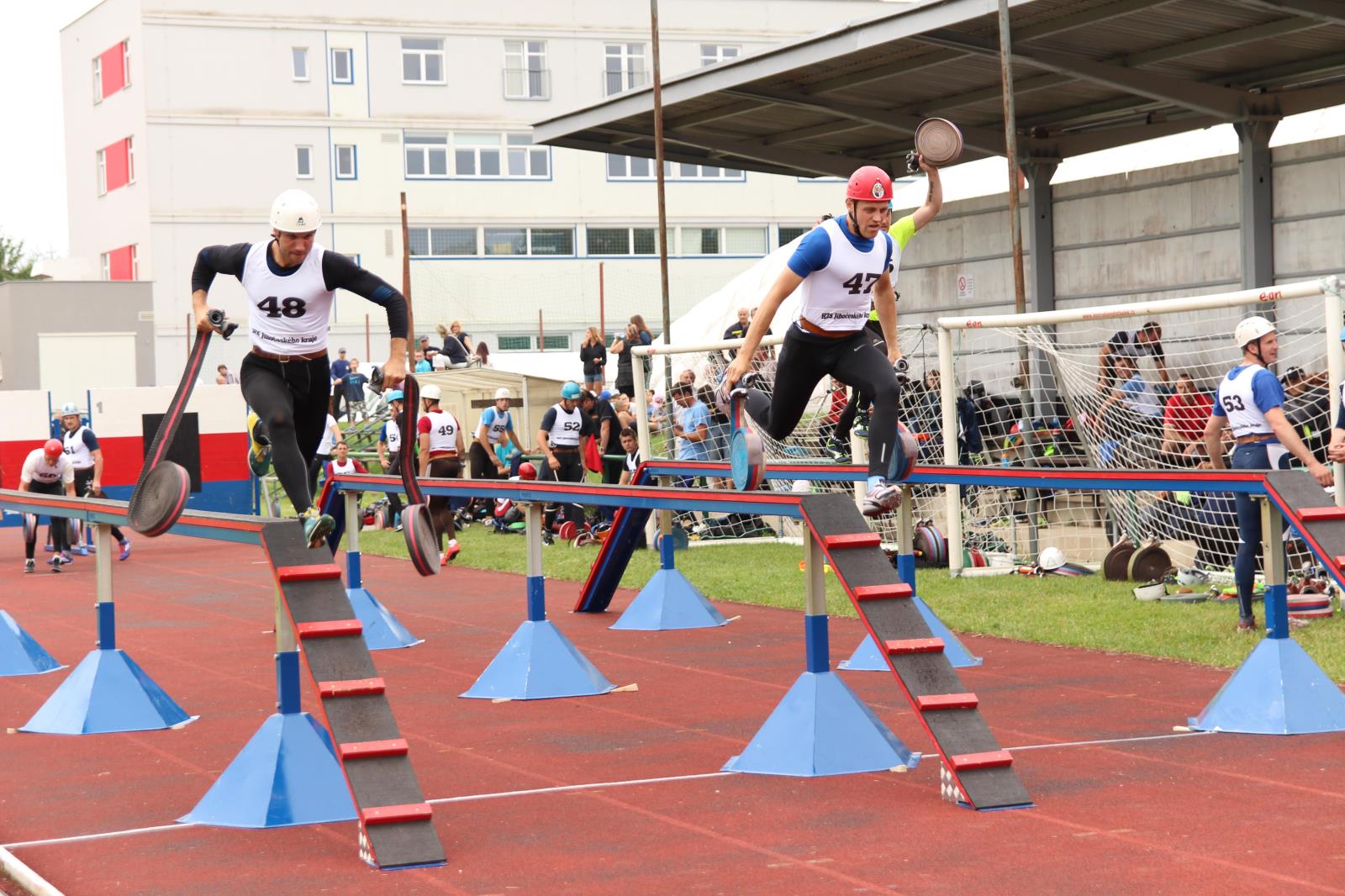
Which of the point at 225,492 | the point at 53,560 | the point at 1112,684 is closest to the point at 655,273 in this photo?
the point at 225,492

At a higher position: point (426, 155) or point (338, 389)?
point (426, 155)

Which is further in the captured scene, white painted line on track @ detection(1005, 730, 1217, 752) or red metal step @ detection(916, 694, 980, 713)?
white painted line on track @ detection(1005, 730, 1217, 752)

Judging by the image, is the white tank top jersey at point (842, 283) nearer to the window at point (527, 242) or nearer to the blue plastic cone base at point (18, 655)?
the blue plastic cone base at point (18, 655)

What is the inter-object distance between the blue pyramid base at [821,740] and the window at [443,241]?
4344 centimetres

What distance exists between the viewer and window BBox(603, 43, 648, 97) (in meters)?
52.4

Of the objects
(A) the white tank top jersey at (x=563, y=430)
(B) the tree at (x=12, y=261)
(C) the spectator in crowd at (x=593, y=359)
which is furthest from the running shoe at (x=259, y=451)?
(B) the tree at (x=12, y=261)

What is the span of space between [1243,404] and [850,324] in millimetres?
3598

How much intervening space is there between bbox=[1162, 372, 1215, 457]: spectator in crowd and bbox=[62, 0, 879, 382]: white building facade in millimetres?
35002

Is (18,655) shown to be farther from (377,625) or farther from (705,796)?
(705,796)

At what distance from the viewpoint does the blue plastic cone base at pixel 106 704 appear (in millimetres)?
9961

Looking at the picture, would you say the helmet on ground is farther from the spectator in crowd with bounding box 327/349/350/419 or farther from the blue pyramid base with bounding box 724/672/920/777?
the spectator in crowd with bounding box 327/349/350/419

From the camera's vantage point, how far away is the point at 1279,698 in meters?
8.77

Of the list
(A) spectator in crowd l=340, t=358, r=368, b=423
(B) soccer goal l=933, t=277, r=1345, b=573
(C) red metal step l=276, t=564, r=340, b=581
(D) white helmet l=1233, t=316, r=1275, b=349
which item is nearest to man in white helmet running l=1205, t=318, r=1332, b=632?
(D) white helmet l=1233, t=316, r=1275, b=349

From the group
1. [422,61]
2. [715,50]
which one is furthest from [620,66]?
[422,61]
